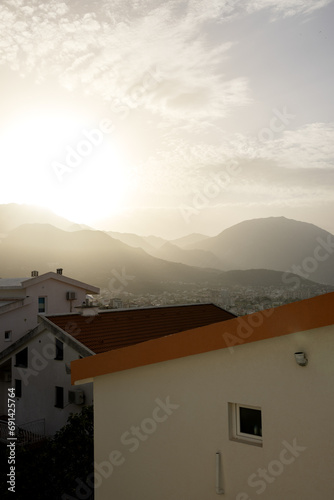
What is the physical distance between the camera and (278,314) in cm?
450

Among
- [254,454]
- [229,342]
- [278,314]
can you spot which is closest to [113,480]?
[254,454]

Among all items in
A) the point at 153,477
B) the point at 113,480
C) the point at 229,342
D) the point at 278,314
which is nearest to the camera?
the point at 278,314

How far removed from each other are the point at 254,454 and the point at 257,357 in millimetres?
1116

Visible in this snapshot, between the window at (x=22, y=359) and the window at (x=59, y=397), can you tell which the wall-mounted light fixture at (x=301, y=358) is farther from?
the window at (x=22, y=359)

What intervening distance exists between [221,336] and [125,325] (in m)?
11.1

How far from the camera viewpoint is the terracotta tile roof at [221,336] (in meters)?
4.25

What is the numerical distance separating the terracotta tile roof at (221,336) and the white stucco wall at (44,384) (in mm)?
7972

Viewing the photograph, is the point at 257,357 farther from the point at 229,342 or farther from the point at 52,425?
the point at 52,425

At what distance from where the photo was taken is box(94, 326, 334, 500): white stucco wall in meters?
4.32

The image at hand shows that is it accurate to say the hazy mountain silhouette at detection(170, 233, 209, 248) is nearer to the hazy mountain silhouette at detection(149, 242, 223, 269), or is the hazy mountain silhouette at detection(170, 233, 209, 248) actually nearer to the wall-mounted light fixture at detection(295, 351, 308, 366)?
the hazy mountain silhouette at detection(149, 242, 223, 269)

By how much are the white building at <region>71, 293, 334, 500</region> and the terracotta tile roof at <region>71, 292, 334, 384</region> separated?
0.01 m

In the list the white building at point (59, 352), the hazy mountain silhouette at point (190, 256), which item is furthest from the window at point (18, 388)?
the hazy mountain silhouette at point (190, 256)

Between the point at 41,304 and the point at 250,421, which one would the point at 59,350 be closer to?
the point at 41,304

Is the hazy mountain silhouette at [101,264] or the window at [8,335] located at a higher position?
the hazy mountain silhouette at [101,264]
